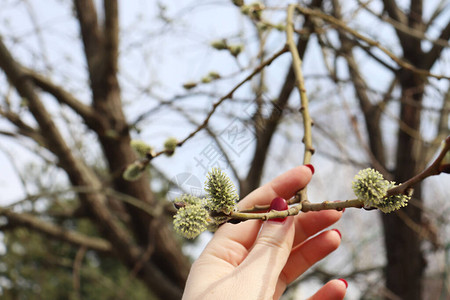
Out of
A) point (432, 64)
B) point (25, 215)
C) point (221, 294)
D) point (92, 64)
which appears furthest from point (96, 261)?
point (221, 294)

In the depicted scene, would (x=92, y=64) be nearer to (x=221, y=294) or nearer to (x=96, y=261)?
(x=221, y=294)

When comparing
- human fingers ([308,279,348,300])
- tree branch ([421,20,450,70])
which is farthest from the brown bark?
human fingers ([308,279,348,300])

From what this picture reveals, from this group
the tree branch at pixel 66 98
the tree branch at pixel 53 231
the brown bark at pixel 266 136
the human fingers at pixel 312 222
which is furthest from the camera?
the tree branch at pixel 53 231

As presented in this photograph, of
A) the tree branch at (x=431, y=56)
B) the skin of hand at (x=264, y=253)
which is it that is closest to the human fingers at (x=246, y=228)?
the skin of hand at (x=264, y=253)

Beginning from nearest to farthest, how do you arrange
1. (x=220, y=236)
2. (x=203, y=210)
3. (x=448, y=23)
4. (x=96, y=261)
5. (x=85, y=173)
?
(x=203, y=210), (x=220, y=236), (x=448, y=23), (x=85, y=173), (x=96, y=261)

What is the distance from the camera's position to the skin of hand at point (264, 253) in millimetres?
742

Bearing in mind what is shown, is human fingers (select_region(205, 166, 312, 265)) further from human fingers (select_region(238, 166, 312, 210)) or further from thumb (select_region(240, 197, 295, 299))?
thumb (select_region(240, 197, 295, 299))

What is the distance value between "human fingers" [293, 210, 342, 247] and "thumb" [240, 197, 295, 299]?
0.75 ft

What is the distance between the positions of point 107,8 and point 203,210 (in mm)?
1880

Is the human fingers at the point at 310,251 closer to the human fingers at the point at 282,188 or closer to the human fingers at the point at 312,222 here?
the human fingers at the point at 312,222

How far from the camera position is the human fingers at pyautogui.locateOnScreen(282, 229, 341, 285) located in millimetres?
1037

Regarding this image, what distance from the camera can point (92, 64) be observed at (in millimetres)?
2533

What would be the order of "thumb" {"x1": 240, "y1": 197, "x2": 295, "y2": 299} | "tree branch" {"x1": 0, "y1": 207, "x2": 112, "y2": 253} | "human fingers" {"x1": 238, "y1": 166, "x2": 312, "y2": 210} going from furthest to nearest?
"tree branch" {"x1": 0, "y1": 207, "x2": 112, "y2": 253} < "human fingers" {"x1": 238, "y1": 166, "x2": 312, "y2": 210} < "thumb" {"x1": 240, "y1": 197, "x2": 295, "y2": 299}

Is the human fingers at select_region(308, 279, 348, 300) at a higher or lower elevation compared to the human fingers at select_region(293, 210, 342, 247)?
lower
